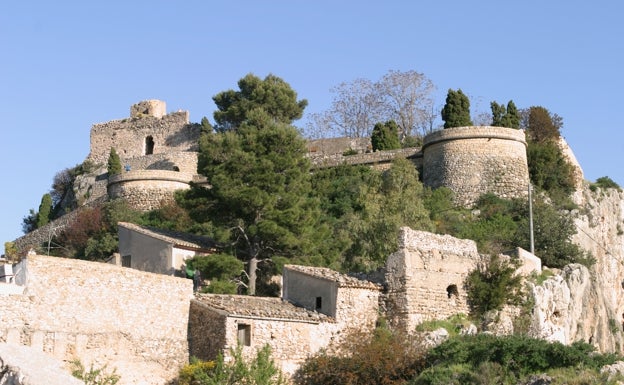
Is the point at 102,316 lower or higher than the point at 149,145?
lower

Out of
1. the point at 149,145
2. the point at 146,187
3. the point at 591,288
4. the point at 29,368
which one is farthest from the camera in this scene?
the point at 149,145

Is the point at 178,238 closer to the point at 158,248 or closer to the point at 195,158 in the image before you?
the point at 158,248

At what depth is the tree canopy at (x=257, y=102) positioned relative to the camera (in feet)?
188

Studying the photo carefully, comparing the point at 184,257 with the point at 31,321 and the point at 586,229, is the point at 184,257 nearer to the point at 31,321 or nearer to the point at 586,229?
the point at 31,321

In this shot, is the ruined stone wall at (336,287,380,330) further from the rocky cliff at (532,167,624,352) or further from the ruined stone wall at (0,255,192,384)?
the rocky cliff at (532,167,624,352)

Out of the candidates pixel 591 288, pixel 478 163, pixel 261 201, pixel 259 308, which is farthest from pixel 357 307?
pixel 478 163

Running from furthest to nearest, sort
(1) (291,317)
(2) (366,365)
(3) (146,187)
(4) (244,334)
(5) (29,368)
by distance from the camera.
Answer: (3) (146,187)
(1) (291,317)
(4) (244,334)
(2) (366,365)
(5) (29,368)

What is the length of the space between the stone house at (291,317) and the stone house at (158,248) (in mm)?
6907

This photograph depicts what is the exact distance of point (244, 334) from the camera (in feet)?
84.8

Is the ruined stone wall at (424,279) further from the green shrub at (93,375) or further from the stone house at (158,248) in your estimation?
the stone house at (158,248)

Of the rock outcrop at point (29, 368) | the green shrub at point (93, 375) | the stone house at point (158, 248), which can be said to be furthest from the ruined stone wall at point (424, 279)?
the rock outcrop at point (29, 368)

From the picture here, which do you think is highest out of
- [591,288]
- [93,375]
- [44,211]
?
[44,211]

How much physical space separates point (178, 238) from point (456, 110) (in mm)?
20608

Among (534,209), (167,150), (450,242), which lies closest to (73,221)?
(167,150)
